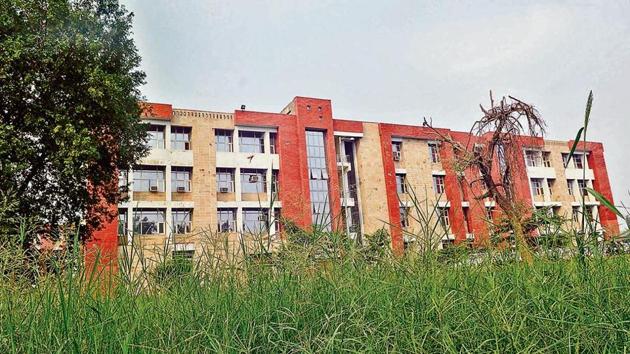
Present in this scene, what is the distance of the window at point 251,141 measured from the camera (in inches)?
1029

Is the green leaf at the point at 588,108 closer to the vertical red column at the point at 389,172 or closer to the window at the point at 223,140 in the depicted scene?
the window at the point at 223,140

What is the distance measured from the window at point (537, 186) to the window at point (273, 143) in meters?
19.4

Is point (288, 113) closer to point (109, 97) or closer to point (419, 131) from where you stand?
point (419, 131)

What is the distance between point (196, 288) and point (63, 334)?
2.05 ft

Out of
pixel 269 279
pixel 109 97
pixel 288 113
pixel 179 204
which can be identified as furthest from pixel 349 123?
pixel 269 279

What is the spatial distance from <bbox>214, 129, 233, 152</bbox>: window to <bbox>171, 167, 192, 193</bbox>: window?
210 centimetres

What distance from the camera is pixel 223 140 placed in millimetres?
25812

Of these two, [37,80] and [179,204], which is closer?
[37,80]

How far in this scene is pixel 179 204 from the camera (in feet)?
76.8

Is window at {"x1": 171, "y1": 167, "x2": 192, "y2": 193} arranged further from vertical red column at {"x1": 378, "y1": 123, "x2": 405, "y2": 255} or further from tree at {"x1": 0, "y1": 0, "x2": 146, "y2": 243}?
vertical red column at {"x1": 378, "y1": 123, "x2": 405, "y2": 255}

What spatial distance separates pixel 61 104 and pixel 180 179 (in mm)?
11946

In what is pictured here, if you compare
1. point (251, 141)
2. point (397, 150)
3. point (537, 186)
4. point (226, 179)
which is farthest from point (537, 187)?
point (226, 179)

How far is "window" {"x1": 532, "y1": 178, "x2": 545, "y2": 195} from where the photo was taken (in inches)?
1355

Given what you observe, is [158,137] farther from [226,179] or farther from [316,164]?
[316,164]
